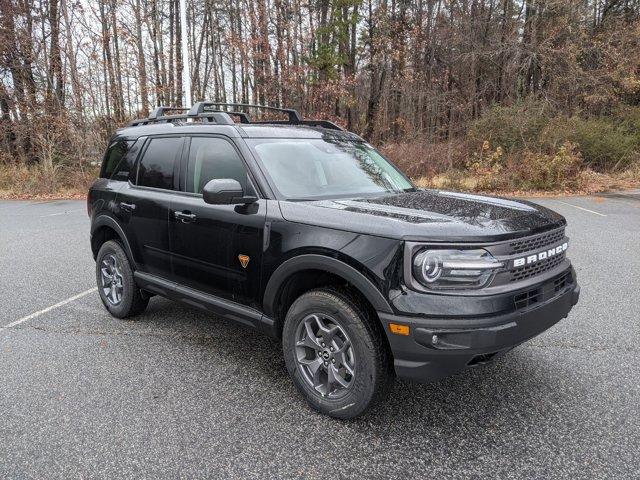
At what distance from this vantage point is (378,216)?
2730 mm

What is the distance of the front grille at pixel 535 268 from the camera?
8.75 ft

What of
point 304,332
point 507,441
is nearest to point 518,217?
point 507,441

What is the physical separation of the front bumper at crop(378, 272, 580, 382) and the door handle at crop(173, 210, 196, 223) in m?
→ 1.80

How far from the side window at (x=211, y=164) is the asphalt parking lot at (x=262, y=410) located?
1369 mm

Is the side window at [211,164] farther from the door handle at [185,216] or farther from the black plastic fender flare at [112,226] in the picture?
the black plastic fender flare at [112,226]

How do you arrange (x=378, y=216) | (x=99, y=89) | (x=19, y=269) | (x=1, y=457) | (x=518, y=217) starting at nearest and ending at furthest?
(x=1, y=457), (x=378, y=216), (x=518, y=217), (x=19, y=269), (x=99, y=89)

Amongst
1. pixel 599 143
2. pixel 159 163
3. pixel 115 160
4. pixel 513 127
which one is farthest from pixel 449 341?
pixel 599 143

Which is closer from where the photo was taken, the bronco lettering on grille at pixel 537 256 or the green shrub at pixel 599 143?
the bronco lettering on grille at pixel 537 256

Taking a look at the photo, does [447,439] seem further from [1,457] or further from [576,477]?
[1,457]

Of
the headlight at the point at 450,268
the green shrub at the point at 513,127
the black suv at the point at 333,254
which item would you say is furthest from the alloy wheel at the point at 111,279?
the green shrub at the point at 513,127

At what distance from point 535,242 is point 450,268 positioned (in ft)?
2.22

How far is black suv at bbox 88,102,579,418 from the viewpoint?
2.50 meters

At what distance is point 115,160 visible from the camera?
4.86 metres

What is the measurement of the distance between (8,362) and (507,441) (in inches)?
142
